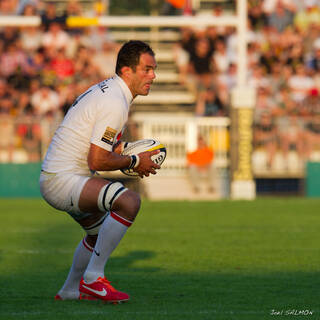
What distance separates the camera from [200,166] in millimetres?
19656

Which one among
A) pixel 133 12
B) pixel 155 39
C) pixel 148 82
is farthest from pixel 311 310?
pixel 155 39

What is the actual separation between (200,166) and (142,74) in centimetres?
1308

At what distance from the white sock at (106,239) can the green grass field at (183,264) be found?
261 mm

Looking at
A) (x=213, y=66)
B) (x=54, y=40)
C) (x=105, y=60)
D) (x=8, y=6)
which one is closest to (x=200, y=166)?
(x=213, y=66)

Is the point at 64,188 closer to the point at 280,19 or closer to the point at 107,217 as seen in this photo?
the point at 107,217

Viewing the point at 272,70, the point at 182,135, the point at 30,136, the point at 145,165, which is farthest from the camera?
Result: the point at 272,70

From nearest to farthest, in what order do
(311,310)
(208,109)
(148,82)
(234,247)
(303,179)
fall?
(311,310) → (148,82) → (234,247) → (303,179) → (208,109)

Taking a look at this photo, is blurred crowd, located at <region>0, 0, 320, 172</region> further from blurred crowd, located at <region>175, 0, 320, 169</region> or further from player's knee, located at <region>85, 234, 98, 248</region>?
player's knee, located at <region>85, 234, 98, 248</region>

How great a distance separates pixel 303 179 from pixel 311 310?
1431 centimetres

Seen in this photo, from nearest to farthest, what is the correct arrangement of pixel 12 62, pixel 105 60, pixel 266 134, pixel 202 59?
pixel 266 134, pixel 12 62, pixel 202 59, pixel 105 60

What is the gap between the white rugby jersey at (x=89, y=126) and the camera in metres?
6.28

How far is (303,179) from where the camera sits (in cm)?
2028

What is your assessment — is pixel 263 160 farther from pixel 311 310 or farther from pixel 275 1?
pixel 311 310

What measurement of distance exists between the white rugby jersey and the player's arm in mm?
49
